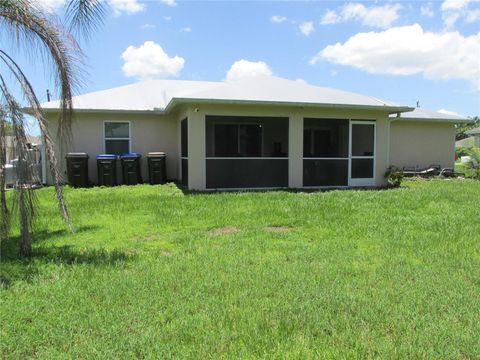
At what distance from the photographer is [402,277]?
4812 millimetres

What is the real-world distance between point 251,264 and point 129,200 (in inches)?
241

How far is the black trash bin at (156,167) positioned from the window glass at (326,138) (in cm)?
529

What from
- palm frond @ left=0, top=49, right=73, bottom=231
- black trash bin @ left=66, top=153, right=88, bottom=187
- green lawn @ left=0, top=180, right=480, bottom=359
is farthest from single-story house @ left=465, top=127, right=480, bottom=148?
palm frond @ left=0, top=49, right=73, bottom=231

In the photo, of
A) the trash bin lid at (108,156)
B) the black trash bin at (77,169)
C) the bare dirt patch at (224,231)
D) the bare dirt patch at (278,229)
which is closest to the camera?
the bare dirt patch at (224,231)

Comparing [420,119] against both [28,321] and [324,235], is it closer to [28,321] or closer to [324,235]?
[324,235]

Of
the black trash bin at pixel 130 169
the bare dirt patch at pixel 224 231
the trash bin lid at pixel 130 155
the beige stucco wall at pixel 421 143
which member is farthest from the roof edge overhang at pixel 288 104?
the beige stucco wall at pixel 421 143

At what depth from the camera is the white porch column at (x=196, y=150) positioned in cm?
1252

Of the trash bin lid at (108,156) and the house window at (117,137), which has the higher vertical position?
the house window at (117,137)

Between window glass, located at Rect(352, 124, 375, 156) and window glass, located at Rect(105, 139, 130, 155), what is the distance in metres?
8.32

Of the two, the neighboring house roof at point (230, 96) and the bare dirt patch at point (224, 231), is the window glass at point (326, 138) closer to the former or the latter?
the neighboring house roof at point (230, 96)

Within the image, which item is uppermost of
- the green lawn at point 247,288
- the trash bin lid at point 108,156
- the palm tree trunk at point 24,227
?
the trash bin lid at point 108,156

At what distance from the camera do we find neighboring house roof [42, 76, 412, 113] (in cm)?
1255

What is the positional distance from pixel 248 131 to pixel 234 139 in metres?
0.71

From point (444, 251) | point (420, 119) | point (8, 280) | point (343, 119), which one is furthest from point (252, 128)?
point (8, 280)
